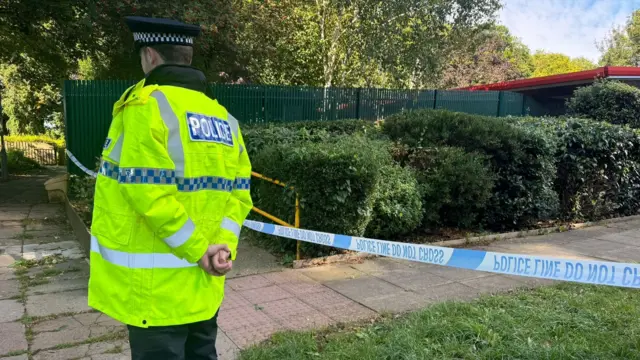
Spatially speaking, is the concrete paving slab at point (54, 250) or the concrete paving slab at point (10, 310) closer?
the concrete paving slab at point (10, 310)

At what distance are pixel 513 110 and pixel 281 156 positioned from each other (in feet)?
50.3

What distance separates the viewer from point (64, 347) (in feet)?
11.9

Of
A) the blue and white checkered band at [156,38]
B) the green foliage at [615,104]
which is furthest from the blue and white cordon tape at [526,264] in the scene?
the green foliage at [615,104]

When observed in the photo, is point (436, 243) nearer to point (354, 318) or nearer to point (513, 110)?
point (354, 318)

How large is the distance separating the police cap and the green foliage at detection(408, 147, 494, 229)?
16.2 ft

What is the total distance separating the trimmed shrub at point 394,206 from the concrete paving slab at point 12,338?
3.93 meters

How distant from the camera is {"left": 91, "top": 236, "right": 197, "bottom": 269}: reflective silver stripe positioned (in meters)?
2.04

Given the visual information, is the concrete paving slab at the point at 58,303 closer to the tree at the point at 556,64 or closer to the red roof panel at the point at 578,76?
the red roof panel at the point at 578,76

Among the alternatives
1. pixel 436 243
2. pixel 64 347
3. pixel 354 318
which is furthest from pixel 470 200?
pixel 64 347

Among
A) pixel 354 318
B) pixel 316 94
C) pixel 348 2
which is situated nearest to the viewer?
pixel 354 318

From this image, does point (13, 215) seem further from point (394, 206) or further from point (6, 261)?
point (394, 206)

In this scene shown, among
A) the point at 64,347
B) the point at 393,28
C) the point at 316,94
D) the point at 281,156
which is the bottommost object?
the point at 64,347

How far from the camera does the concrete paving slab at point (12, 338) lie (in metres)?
3.58

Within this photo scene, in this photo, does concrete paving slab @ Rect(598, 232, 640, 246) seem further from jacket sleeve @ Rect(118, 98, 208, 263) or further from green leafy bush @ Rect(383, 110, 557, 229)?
jacket sleeve @ Rect(118, 98, 208, 263)
